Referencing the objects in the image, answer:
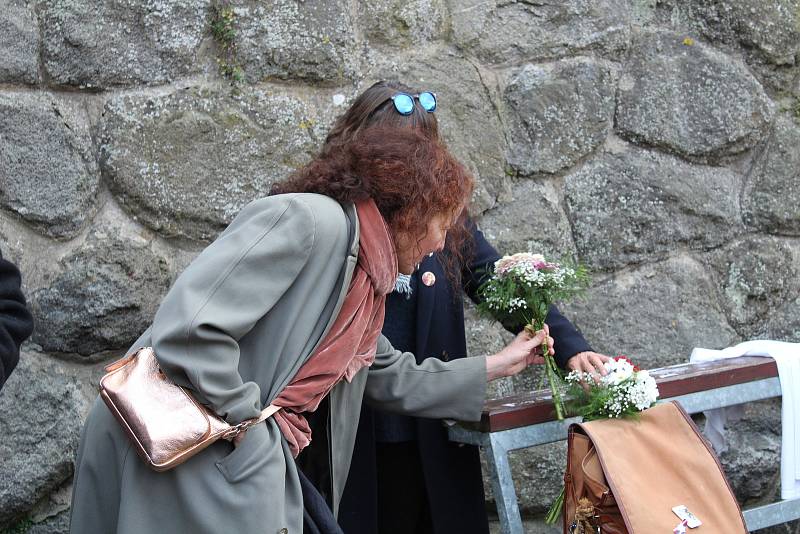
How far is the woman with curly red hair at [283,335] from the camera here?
5.95 ft

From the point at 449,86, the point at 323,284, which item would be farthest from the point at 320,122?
the point at 323,284

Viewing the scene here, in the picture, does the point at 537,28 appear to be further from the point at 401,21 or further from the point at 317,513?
the point at 317,513

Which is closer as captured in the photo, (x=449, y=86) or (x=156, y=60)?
(x=156, y=60)

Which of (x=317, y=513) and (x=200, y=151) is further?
(x=200, y=151)

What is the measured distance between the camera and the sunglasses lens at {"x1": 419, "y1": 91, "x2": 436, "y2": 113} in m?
2.66

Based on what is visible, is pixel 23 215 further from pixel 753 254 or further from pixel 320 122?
pixel 753 254

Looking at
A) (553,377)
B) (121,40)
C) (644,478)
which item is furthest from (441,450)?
(121,40)

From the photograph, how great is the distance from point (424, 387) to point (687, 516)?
744 millimetres

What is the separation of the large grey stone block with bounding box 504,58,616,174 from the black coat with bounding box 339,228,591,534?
60cm

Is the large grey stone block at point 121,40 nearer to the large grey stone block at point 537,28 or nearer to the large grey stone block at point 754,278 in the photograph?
the large grey stone block at point 537,28

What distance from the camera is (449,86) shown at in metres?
3.23

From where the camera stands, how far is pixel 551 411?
266 centimetres

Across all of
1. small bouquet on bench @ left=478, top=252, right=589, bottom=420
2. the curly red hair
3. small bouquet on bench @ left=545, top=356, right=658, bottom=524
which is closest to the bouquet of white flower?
small bouquet on bench @ left=545, top=356, right=658, bottom=524

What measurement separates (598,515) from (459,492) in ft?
1.67
